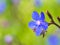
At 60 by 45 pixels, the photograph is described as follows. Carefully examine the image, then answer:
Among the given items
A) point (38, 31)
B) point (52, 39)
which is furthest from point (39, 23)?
point (52, 39)

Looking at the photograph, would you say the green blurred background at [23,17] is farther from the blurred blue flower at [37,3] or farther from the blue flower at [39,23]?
the blue flower at [39,23]

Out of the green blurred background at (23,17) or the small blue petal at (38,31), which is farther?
the green blurred background at (23,17)

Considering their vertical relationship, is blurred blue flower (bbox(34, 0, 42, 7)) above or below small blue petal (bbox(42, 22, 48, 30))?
above

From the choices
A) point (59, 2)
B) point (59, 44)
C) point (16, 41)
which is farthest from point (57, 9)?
point (59, 44)

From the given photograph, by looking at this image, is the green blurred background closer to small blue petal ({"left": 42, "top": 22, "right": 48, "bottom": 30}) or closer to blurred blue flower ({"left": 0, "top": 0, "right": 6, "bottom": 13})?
blurred blue flower ({"left": 0, "top": 0, "right": 6, "bottom": 13})

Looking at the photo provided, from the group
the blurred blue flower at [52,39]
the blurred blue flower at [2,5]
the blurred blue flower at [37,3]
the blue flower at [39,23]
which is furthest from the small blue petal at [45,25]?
the blurred blue flower at [2,5]

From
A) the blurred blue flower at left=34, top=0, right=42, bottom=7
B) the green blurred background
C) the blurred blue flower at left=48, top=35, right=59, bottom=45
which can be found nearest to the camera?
the blurred blue flower at left=48, top=35, right=59, bottom=45

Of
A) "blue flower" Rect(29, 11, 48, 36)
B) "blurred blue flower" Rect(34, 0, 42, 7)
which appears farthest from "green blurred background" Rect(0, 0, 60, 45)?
"blue flower" Rect(29, 11, 48, 36)

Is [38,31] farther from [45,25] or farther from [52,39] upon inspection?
[52,39]

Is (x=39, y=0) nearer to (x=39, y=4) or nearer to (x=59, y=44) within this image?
(x=39, y=4)
